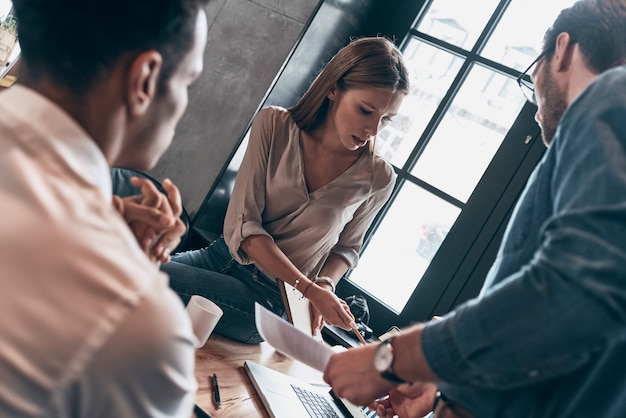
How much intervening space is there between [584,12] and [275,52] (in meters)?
1.76

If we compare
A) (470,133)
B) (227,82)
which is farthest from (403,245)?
(227,82)

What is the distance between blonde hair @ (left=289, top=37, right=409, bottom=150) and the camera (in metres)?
1.89

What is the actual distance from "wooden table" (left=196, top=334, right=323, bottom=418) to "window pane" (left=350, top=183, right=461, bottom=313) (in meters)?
0.86

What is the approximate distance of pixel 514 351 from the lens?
0.86m

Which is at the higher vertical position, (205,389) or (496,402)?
(496,402)

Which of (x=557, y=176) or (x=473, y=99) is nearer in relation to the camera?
(x=557, y=176)

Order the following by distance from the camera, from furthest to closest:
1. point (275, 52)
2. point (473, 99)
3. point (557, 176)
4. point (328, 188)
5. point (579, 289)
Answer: point (275, 52)
point (473, 99)
point (328, 188)
point (557, 176)
point (579, 289)

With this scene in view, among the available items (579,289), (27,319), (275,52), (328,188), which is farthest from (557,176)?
(275,52)

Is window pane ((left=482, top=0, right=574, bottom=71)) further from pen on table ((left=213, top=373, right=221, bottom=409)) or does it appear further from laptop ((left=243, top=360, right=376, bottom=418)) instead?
pen on table ((left=213, top=373, right=221, bottom=409))

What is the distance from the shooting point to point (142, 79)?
696 mm

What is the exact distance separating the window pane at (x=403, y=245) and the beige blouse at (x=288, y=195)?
450 mm

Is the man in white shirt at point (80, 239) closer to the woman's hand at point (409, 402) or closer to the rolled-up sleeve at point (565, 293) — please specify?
the rolled-up sleeve at point (565, 293)

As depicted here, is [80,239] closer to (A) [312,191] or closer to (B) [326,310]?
(B) [326,310]

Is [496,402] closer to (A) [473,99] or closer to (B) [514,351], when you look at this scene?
(B) [514,351]
